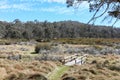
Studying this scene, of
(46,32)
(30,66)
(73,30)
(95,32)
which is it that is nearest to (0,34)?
(46,32)

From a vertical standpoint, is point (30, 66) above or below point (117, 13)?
below

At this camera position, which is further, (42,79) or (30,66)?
(30,66)

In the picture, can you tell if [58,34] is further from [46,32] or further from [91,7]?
[91,7]

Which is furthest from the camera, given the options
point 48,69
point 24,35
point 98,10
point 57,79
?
point 24,35

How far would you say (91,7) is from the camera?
456 inches

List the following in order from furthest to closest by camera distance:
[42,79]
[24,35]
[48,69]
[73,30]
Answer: [73,30], [24,35], [48,69], [42,79]

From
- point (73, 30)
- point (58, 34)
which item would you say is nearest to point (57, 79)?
point (58, 34)

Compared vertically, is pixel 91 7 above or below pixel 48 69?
above

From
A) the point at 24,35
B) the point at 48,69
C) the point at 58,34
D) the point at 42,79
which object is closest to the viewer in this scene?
the point at 42,79

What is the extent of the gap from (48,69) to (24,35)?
12721 cm

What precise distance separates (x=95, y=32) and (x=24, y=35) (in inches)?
1789

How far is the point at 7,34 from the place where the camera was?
510ft

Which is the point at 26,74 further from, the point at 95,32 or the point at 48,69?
the point at 95,32

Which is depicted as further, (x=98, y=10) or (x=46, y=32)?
(x=46, y=32)
